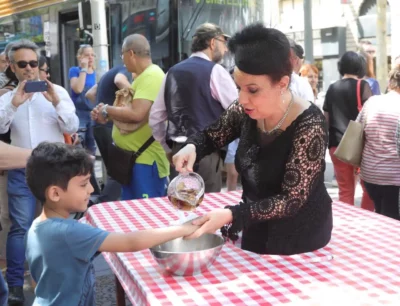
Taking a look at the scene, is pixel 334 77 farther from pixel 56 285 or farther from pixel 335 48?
pixel 56 285

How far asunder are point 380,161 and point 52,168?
284cm

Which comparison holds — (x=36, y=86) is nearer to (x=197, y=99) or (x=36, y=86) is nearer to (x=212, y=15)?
(x=197, y=99)

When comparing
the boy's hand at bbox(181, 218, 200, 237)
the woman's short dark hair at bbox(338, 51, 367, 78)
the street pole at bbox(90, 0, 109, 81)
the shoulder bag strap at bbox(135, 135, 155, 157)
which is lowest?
the boy's hand at bbox(181, 218, 200, 237)

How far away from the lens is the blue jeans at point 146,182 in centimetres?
459

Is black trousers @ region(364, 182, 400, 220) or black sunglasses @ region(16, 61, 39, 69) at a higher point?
black sunglasses @ region(16, 61, 39, 69)

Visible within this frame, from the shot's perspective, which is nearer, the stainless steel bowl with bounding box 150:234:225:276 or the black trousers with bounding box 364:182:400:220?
the stainless steel bowl with bounding box 150:234:225:276

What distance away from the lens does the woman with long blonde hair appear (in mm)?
7582

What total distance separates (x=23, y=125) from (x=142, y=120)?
999 millimetres

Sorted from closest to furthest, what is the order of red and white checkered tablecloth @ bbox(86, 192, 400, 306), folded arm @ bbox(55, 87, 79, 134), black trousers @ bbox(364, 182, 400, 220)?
red and white checkered tablecloth @ bbox(86, 192, 400, 306), folded arm @ bbox(55, 87, 79, 134), black trousers @ bbox(364, 182, 400, 220)

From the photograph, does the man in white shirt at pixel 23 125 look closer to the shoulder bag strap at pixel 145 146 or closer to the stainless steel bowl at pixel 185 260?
the shoulder bag strap at pixel 145 146

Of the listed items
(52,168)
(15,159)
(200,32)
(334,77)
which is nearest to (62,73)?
(200,32)

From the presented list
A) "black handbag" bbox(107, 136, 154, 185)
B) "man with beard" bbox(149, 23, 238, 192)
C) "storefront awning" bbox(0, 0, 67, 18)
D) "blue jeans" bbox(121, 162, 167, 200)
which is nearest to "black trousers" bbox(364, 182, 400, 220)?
"man with beard" bbox(149, 23, 238, 192)

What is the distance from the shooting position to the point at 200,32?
4.47m

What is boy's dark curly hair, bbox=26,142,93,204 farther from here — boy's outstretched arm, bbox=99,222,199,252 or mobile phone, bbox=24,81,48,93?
mobile phone, bbox=24,81,48,93
